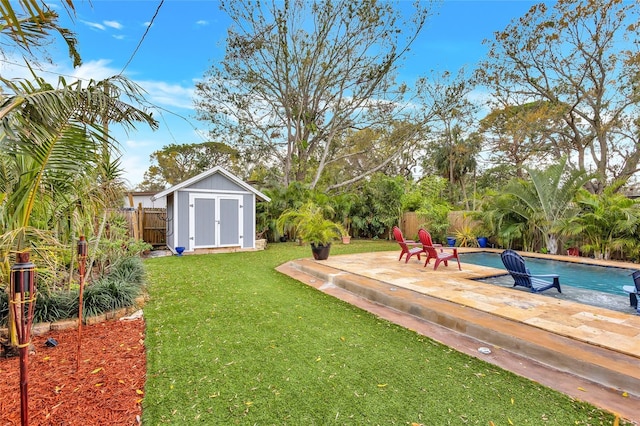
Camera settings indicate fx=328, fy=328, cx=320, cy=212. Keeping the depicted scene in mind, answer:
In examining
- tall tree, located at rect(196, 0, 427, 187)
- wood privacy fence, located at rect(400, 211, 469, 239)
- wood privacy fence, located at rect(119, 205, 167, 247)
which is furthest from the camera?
tall tree, located at rect(196, 0, 427, 187)

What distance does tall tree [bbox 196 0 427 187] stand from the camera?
1608cm

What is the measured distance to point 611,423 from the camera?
89.8 inches

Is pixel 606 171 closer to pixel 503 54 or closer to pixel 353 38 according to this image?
pixel 503 54

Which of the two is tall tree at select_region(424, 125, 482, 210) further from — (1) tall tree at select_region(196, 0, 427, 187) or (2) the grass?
(2) the grass

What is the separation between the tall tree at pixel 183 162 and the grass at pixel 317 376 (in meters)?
26.0

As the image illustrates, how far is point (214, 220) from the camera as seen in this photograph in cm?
1203

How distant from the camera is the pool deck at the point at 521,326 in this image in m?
2.80

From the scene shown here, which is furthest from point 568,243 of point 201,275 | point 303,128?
point 303,128

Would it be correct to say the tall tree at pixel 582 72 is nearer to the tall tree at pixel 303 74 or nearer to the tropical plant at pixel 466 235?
the tall tree at pixel 303 74

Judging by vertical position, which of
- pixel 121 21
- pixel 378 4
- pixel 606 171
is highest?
pixel 378 4

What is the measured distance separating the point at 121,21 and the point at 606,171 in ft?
72.2

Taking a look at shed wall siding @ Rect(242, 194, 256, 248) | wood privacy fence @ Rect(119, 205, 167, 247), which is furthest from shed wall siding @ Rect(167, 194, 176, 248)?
shed wall siding @ Rect(242, 194, 256, 248)

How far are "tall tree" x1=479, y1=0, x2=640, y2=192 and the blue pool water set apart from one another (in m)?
6.89

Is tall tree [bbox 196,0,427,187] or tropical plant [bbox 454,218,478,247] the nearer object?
tropical plant [bbox 454,218,478,247]
